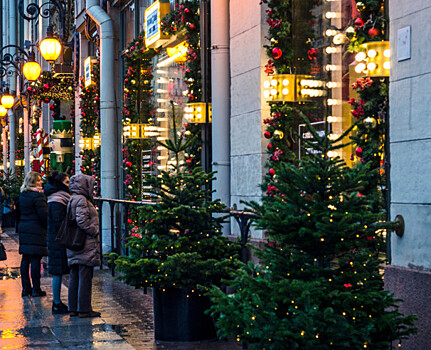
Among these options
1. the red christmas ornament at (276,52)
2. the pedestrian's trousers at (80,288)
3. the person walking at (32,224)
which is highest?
the red christmas ornament at (276,52)

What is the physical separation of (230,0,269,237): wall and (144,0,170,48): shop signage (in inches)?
107

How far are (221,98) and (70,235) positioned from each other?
11.5 ft

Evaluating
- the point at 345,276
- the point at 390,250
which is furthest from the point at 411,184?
the point at 345,276

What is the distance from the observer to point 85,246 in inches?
396

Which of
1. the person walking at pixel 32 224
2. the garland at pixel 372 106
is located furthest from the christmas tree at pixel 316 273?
the person walking at pixel 32 224

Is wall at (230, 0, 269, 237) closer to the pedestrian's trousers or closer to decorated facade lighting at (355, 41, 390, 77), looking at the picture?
the pedestrian's trousers

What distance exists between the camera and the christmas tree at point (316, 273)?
17.6 ft

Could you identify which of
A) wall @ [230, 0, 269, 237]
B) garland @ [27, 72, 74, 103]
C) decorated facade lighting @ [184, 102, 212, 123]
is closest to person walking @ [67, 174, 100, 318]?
wall @ [230, 0, 269, 237]

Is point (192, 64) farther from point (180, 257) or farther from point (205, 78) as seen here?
point (180, 257)

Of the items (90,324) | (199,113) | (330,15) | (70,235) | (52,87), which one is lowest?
(90,324)

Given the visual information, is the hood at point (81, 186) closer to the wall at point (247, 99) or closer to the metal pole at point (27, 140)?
the wall at point (247, 99)

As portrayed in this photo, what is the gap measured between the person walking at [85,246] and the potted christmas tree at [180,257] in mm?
1297

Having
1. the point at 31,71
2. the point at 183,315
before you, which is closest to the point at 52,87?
the point at 31,71

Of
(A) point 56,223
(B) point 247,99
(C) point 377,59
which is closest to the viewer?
(C) point 377,59
